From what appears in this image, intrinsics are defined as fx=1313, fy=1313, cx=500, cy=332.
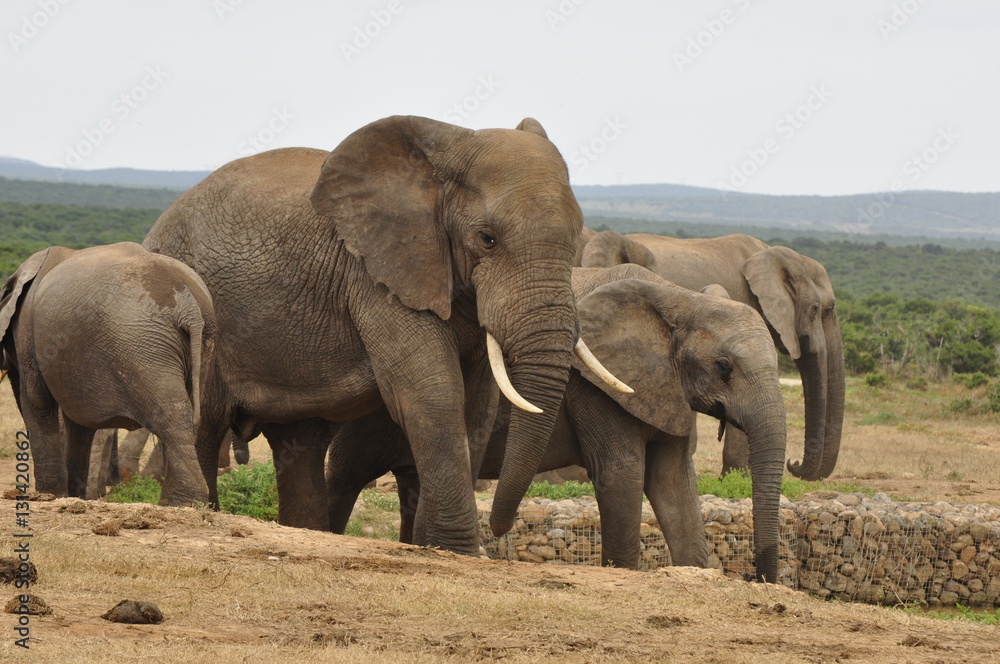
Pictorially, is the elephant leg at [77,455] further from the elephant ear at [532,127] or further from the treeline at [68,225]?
the treeline at [68,225]

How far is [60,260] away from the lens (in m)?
9.02

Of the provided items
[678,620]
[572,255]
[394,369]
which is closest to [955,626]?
[678,620]

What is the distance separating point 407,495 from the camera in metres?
9.07

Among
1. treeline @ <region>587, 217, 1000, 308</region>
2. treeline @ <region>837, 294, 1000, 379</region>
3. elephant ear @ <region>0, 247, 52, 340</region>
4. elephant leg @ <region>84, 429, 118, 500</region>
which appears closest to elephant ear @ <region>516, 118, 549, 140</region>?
elephant ear @ <region>0, 247, 52, 340</region>

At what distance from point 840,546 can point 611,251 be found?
475cm

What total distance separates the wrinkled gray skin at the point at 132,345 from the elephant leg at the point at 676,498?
2.88 meters

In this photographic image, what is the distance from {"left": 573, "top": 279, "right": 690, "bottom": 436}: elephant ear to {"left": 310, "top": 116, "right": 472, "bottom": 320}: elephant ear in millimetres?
1404

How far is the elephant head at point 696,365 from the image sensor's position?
7867 millimetres

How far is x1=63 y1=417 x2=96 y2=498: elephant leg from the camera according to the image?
9.09 meters

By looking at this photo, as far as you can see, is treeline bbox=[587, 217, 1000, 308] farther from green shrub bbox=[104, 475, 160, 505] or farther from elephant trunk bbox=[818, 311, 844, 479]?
green shrub bbox=[104, 475, 160, 505]

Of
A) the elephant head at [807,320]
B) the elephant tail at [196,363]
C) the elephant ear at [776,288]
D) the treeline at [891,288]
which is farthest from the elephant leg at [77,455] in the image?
the treeline at [891,288]

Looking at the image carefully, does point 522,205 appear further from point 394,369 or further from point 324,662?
point 324,662

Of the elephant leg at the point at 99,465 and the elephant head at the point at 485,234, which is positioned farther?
the elephant leg at the point at 99,465

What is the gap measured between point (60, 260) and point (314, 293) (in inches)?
90.5
